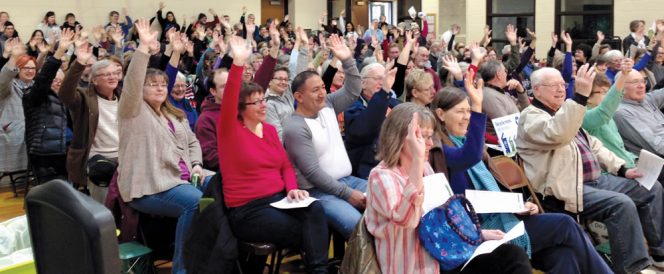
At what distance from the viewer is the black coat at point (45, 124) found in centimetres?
525

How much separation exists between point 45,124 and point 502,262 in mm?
3928

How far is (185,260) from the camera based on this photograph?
3.20 meters

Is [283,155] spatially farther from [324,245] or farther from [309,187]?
[324,245]

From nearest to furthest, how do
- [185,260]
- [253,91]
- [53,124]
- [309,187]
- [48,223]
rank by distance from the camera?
[48,223]
[185,260]
[253,91]
[309,187]
[53,124]

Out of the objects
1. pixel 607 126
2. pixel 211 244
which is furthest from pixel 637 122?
pixel 211 244

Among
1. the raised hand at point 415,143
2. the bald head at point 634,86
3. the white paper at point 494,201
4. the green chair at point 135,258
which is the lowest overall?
the green chair at point 135,258

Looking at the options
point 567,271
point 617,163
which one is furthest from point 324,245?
point 617,163

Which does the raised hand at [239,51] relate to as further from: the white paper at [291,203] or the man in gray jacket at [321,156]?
the white paper at [291,203]

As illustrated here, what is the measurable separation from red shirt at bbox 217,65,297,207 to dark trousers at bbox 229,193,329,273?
81 mm

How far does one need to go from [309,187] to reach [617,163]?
2012mm

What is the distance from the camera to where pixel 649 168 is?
13.7 ft

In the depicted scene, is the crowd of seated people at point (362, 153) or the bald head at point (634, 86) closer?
the crowd of seated people at point (362, 153)

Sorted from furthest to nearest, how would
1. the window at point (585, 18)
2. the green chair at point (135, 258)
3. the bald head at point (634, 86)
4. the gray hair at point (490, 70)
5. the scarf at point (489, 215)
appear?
the window at point (585, 18), the gray hair at point (490, 70), the bald head at point (634, 86), the green chair at point (135, 258), the scarf at point (489, 215)

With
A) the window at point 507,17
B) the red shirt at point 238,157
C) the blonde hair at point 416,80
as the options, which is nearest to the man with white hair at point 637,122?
the blonde hair at point 416,80
